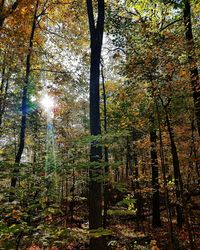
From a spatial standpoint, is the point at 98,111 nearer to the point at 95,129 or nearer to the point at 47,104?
the point at 95,129

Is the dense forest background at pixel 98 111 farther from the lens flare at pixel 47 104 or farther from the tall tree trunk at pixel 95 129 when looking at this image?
the lens flare at pixel 47 104

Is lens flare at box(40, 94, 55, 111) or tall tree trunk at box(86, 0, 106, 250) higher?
lens flare at box(40, 94, 55, 111)

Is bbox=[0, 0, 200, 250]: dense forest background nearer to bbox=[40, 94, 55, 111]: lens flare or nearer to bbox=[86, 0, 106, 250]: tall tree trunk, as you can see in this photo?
bbox=[86, 0, 106, 250]: tall tree trunk

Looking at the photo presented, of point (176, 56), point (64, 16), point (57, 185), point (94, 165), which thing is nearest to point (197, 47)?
point (176, 56)

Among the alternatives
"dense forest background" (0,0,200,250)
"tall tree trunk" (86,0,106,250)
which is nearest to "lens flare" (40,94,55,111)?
"dense forest background" (0,0,200,250)

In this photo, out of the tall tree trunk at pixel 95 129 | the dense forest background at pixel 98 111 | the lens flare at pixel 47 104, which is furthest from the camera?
the lens flare at pixel 47 104

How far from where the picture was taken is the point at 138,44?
9328 millimetres

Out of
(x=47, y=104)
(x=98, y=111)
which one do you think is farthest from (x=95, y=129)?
(x=47, y=104)

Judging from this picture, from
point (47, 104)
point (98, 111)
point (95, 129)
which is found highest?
point (47, 104)

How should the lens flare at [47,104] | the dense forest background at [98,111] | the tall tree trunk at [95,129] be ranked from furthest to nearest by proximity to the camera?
the lens flare at [47,104] < the tall tree trunk at [95,129] < the dense forest background at [98,111]

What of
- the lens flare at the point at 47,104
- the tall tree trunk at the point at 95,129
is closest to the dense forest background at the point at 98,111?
the tall tree trunk at the point at 95,129

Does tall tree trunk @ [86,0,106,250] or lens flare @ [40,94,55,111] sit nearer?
tall tree trunk @ [86,0,106,250]

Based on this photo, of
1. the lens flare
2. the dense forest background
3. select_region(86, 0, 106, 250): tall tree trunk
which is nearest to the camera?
the dense forest background

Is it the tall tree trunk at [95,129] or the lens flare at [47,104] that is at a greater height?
the lens flare at [47,104]
